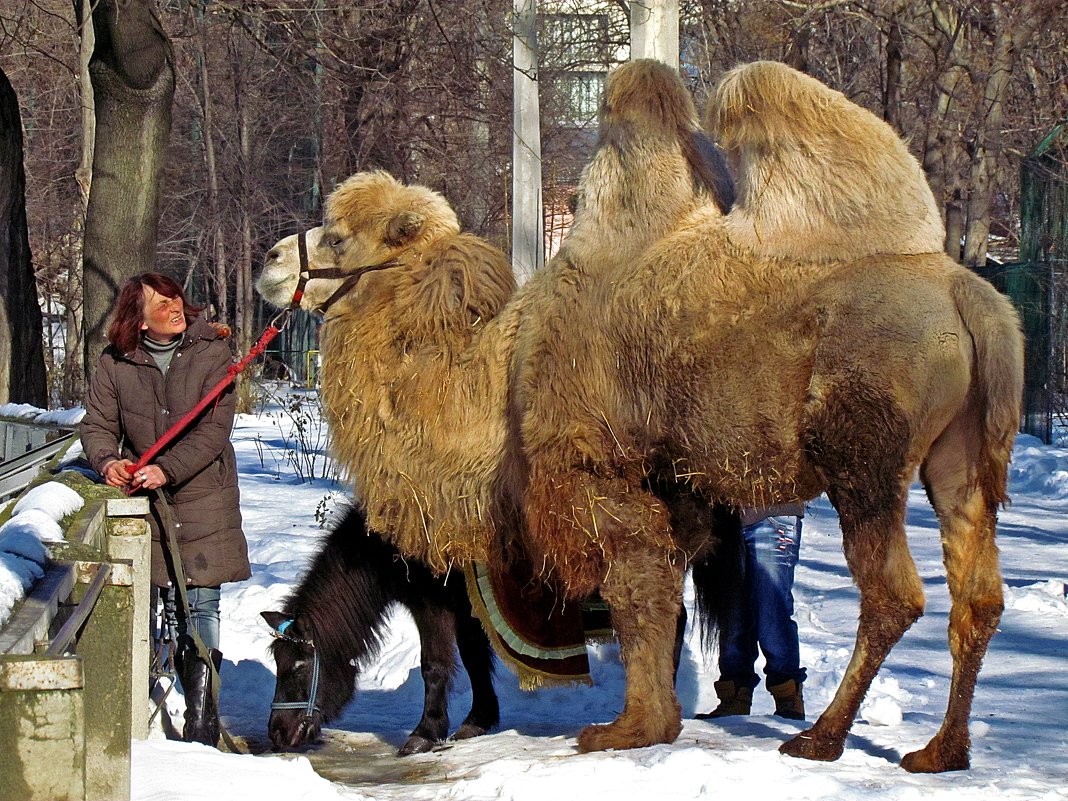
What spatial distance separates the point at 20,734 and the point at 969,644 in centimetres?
315

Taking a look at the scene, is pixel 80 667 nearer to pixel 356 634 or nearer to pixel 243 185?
pixel 356 634

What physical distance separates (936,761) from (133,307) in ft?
11.2

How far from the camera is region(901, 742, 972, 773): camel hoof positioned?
169 inches

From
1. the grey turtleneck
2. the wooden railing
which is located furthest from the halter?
the grey turtleneck

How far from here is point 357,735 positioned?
20.3 ft

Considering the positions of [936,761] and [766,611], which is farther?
[766,611]

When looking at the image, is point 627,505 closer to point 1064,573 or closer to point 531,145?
point 1064,573

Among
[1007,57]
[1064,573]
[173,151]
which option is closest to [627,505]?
[1064,573]

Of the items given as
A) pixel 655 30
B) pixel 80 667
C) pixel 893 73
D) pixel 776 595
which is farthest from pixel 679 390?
pixel 893 73

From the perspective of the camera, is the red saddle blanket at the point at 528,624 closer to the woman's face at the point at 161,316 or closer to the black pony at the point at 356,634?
the black pony at the point at 356,634

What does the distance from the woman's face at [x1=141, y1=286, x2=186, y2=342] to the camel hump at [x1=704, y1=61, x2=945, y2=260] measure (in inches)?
88.3

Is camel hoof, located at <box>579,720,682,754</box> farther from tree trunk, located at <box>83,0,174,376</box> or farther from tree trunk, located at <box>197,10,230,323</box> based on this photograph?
tree trunk, located at <box>197,10,230,323</box>

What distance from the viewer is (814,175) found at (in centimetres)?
464

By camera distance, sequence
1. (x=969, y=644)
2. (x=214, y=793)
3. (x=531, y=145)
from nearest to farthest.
Result: (x=214, y=793) → (x=969, y=644) → (x=531, y=145)
